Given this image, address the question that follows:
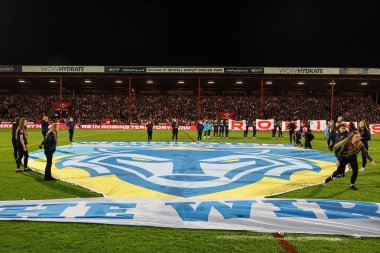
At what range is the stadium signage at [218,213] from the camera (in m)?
5.45

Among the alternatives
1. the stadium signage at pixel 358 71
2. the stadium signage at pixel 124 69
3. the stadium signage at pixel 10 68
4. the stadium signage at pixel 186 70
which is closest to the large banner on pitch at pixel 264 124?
the stadium signage at pixel 186 70

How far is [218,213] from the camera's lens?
6141 millimetres

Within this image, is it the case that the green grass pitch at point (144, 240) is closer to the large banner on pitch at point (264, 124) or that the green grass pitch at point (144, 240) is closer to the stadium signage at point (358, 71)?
the large banner on pitch at point (264, 124)

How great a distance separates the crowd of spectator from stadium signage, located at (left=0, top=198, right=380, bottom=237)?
45413mm

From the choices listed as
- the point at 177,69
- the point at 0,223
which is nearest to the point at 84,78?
the point at 177,69

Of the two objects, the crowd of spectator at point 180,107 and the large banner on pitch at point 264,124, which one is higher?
the crowd of spectator at point 180,107

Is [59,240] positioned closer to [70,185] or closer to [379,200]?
[70,185]

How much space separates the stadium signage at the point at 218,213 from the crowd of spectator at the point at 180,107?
1788 inches

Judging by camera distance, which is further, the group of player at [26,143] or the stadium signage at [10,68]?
the stadium signage at [10,68]

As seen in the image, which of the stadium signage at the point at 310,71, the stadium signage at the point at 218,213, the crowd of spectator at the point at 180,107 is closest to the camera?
the stadium signage at the point at 218,213

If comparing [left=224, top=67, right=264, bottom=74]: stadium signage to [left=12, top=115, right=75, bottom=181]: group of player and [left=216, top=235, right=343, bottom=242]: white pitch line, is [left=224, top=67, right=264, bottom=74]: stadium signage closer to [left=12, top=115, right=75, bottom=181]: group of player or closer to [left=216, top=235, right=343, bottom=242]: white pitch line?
[left=12, top=115, right=75, bottom=181]: group of player

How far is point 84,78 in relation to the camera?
2015 inches

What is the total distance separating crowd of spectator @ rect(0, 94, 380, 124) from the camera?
5438cm

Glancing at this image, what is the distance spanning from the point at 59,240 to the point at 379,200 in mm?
6953
